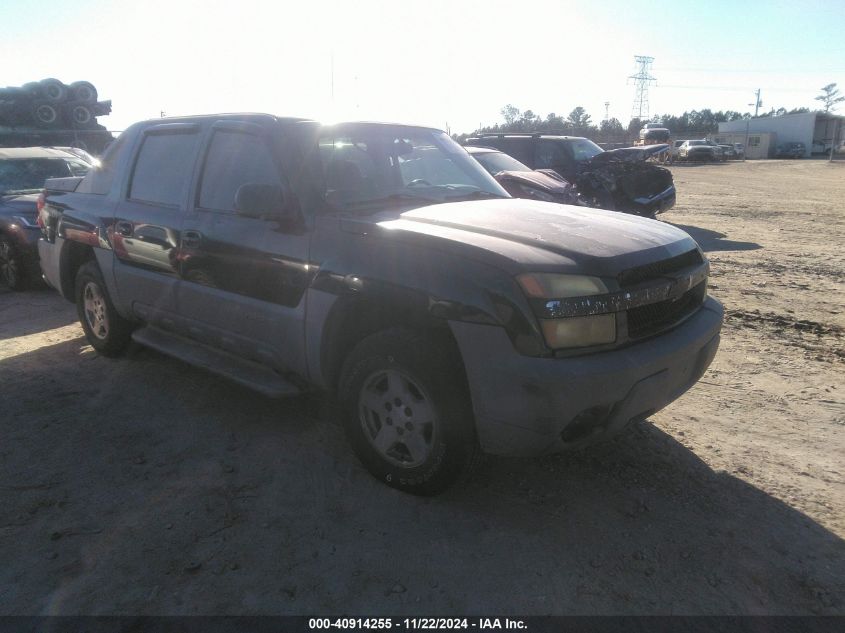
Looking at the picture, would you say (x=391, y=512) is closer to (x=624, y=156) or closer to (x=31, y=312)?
(x=31, y=312)

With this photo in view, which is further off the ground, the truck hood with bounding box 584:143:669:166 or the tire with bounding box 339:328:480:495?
the truck hood with bounding box 584:143:669:166

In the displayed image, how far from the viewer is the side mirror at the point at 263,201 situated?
3.17 m

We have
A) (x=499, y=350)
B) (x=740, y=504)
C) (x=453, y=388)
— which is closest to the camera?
(x=499, y=350)

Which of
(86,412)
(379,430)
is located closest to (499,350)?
(379,430)

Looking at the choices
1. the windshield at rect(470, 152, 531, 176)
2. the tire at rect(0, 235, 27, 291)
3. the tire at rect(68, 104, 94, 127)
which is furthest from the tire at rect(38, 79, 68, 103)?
the windshield at rect(470, 152, 531, 176)

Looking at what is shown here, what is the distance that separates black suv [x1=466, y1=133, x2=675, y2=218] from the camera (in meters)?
10.7

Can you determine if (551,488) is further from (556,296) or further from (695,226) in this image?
(695,226)

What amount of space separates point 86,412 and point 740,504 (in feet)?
12.8

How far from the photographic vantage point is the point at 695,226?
12414 millimetres

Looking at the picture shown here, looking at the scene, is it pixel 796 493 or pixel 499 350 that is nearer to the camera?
pixel 499 350

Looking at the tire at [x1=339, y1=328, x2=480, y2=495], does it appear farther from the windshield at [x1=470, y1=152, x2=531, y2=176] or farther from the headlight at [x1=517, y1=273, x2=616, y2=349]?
the windshield at [x1=470, y1=152, x2=531, y2=176]

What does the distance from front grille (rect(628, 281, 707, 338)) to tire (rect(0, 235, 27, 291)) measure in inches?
302

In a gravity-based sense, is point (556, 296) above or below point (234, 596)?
above

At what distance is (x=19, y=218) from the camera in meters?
7.57
